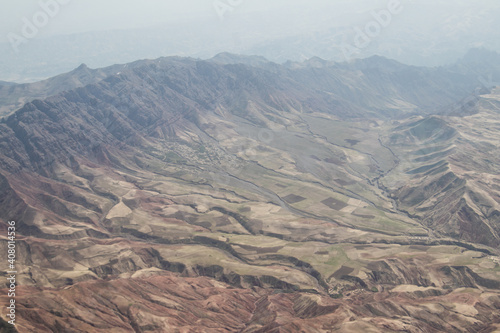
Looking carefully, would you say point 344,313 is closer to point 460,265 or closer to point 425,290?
point 425,290

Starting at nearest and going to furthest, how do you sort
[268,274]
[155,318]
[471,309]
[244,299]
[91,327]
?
[91,327], [155,318], [471,309], [244,299], [268,274]

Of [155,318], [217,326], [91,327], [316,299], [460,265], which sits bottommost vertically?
[460,265]

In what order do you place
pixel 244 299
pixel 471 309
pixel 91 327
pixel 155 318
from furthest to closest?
pixel 244 299 → pixel 471 309 → pixel 155 318 → pixel 91 327

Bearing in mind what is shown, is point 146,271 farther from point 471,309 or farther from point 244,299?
point 471,309

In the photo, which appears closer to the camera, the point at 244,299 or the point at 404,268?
the point at 244,299

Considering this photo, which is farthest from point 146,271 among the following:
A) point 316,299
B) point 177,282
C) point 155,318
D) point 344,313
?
point 344,313

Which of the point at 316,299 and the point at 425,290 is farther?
the point at 425,290

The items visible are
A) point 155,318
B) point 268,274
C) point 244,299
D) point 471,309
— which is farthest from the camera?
point 268,274

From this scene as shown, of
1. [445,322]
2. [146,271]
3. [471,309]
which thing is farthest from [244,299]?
[471,309]

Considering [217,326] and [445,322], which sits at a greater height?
[217,326]
